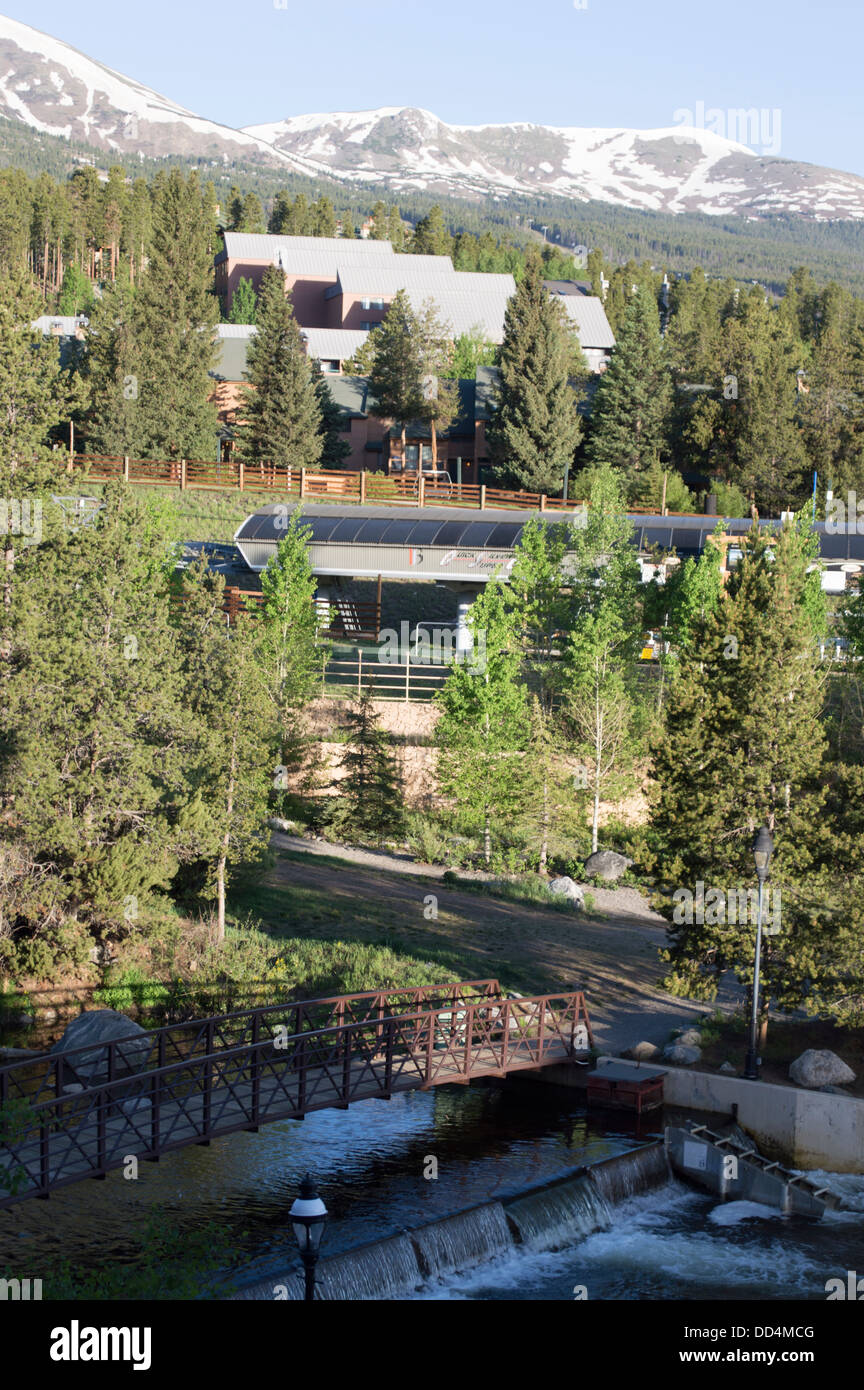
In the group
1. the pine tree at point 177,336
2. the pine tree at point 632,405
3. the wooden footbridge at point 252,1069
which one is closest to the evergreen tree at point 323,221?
the pine tree at point 177,336

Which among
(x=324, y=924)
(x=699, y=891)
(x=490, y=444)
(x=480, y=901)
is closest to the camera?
(x=699, y=891)

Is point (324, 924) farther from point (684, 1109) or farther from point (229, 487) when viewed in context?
point (229, 487)

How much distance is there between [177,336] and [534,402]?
1853 cm

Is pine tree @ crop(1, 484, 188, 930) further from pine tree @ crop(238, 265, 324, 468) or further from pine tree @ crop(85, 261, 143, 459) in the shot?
pine tree @ crop(238, 265, 324, 468)

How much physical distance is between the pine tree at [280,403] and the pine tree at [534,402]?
31.7 ft

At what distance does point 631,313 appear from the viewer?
247 feet

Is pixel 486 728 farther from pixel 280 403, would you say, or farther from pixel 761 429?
pixel 761 429

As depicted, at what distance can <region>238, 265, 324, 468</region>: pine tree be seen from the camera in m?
66.1

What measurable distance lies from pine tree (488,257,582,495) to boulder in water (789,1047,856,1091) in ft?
158

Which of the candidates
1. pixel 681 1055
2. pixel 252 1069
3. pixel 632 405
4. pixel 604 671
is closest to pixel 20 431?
pixel 252 1069

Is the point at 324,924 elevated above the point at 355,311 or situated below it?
below
